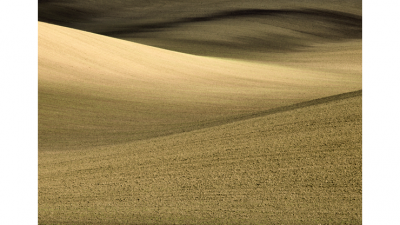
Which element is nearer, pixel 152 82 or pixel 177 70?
pixel 152 82

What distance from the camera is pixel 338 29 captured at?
43625 mm

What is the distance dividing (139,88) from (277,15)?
31452mm

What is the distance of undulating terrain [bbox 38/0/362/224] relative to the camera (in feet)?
18.0

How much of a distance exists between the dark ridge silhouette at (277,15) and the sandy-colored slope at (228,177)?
3454cm

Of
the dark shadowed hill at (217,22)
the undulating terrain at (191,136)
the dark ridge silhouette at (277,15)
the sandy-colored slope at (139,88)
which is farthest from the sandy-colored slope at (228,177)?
the dark ridge silhouette at (277,15)

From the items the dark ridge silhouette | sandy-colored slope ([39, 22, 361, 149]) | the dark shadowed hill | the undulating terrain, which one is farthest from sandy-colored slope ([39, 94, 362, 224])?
the dark ridge silhouette

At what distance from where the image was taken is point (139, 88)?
54.4 ft

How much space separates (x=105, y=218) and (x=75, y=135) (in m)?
5.76

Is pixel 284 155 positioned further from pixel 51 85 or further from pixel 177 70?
pixel 177 70

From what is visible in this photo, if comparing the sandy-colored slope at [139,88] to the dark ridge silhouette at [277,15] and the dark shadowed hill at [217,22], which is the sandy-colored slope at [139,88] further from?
the dark ridge silhouette at [277,15]

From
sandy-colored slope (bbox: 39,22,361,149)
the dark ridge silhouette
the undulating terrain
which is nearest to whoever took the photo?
the undulating terrain

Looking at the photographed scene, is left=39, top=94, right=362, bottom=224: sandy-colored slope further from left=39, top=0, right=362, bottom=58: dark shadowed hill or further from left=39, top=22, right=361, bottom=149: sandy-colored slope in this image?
left=39, top=0, right=362, bottom=58: dark shadowed hill

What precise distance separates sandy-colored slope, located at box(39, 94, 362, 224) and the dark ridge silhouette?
34544 millimetres
